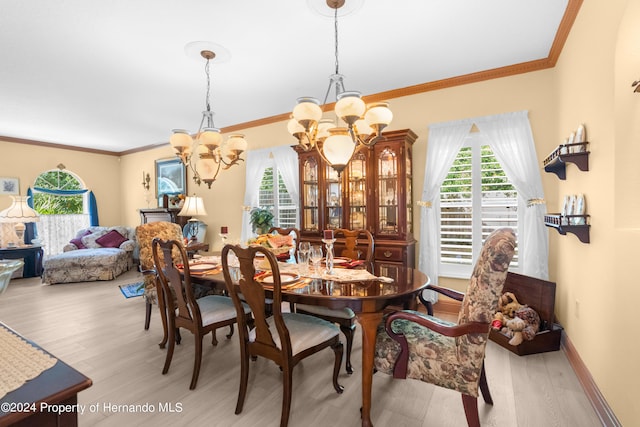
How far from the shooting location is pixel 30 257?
18.4 ft

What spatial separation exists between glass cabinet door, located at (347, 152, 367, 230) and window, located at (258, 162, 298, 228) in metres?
1.23

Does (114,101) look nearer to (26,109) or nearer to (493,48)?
(26,109)

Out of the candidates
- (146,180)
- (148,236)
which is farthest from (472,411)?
(146,180)

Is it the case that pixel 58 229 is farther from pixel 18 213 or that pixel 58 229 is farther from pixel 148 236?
pixel 148 236

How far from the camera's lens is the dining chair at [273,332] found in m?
1.75

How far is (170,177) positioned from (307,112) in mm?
5194

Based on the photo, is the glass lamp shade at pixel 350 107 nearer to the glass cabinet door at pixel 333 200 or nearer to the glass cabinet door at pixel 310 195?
the glass cabinet door at pixel 333 200

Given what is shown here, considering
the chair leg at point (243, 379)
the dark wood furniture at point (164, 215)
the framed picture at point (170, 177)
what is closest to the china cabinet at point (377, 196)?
the chair leg at point (243, 379)

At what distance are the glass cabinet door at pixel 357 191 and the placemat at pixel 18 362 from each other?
316cm

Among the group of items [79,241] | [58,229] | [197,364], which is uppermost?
[58,229]

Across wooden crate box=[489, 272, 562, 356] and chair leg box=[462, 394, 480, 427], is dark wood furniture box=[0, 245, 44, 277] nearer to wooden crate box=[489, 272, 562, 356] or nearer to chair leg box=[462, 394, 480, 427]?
chair leg box=[462, 394, 480, 427]

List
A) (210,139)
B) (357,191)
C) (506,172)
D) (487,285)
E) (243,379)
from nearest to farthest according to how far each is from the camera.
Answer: (487,285) < (243,379) < (210,139) < (506,172) < (357,191)

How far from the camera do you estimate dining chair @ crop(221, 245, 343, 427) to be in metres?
1.75

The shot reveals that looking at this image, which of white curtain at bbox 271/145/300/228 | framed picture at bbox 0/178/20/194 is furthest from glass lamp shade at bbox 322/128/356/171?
framed picture at bbox 0/178/20/194
